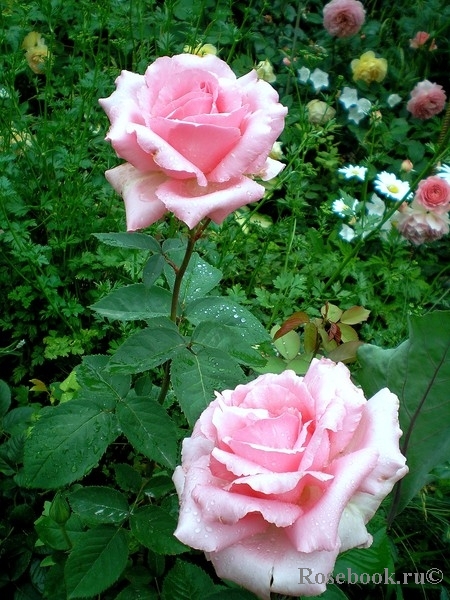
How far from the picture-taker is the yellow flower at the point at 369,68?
2.73m

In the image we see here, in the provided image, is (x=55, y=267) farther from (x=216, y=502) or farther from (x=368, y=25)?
(x=368, y=25)

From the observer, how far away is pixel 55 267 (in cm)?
158

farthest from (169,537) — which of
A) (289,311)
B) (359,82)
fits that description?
(359,82)

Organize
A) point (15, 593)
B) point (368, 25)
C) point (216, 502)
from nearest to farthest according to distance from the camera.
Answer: point (216, 502) → point (15, 593) → point (368, 25)

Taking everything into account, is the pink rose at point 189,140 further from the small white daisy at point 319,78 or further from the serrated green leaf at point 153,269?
the small white daisy at point 319,78

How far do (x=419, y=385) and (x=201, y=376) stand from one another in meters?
0.27

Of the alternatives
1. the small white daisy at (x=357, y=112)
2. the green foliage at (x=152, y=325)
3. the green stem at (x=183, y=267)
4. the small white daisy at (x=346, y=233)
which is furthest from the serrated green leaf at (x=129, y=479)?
the small white daisy at (x=357, y=112)

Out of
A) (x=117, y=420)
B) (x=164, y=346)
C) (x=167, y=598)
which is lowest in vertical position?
(x=167, y=598)

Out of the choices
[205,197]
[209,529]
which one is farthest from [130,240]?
[209,529]

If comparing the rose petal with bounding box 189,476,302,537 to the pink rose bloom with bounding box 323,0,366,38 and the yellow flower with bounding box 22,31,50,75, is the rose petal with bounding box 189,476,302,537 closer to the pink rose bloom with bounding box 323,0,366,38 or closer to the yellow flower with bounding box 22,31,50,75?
the yellow flower with bounding box 22,31,50,75

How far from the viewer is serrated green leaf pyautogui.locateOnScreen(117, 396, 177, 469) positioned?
2.43 ft

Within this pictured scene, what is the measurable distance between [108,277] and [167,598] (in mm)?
1005

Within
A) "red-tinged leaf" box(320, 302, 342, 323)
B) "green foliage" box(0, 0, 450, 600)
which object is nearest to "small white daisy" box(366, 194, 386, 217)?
"green foliage" box(0, 0, 450, 600)

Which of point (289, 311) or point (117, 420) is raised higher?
point (117, 420)
